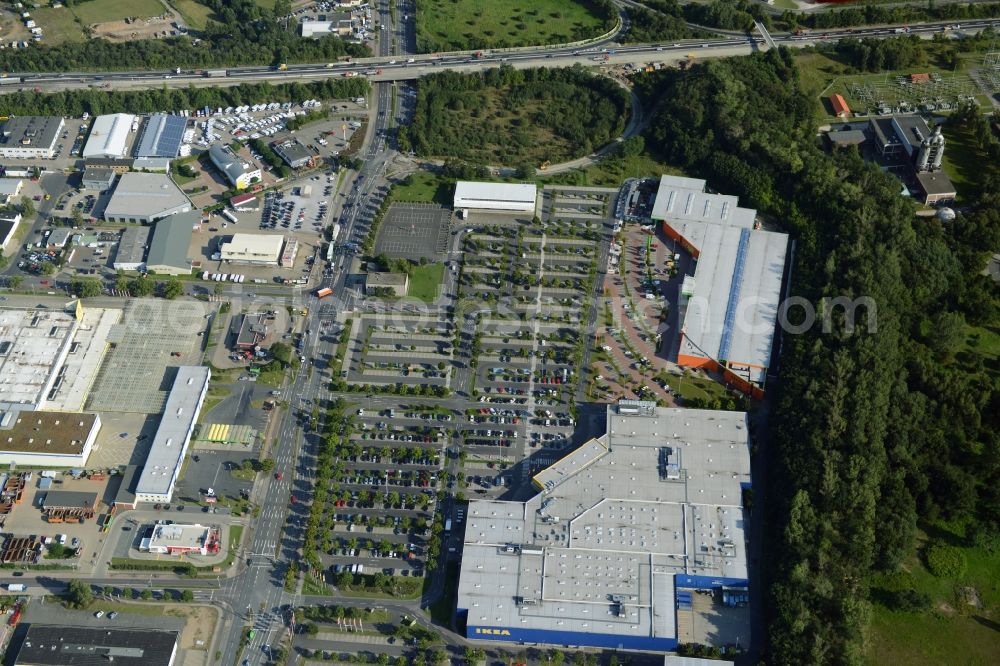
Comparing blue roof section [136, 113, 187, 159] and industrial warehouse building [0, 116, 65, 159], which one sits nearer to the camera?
industrial warehouse building [0, 116, 65, 159]

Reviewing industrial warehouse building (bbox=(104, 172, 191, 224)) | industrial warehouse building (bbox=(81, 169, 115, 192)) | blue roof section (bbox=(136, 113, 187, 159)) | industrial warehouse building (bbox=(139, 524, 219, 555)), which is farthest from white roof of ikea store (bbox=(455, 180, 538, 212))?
industrial warehouse building (bbox=(139, 524, 219, 555))

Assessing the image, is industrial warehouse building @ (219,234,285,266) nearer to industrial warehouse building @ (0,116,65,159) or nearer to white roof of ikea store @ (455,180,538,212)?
white roof of ikea store @ (455,180,538,212)

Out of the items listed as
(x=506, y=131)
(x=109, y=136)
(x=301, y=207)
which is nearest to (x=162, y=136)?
(x=109, y=136)

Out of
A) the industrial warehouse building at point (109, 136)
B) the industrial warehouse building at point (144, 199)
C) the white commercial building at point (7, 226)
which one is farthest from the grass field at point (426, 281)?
the white commercial building at point (7, 226)

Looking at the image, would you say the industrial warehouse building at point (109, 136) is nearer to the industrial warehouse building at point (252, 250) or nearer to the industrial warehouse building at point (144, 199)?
the industrial warehouse building at point (144, 199)

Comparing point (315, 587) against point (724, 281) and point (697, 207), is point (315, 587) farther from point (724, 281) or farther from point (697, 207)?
point (697, 207)

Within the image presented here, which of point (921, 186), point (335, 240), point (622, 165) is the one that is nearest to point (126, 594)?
point (335, 240)
